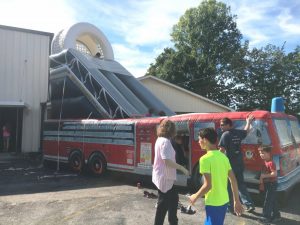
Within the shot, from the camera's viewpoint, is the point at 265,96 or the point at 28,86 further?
the point at 265,96

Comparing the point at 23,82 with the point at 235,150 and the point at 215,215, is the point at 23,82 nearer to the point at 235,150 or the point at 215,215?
the point at 235,150

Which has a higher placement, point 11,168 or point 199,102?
point 199,102

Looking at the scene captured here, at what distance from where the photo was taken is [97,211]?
25.7 feet

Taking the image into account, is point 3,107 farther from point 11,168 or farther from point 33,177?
point 33,177

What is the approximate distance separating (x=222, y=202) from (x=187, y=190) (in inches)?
222

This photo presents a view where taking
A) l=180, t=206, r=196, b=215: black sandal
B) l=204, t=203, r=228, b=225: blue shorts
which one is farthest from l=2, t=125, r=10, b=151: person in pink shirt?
l=204, t=203, r=228, b=225: blue shorts

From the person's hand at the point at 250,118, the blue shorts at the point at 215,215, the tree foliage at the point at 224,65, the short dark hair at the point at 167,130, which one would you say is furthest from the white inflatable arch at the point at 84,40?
the tree foliage at the point at 224,65

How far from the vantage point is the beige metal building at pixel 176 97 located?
26.0 meters

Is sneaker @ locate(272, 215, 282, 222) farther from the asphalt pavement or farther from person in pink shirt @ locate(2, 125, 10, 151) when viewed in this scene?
person in pink shirt @ locate(2, 125, 10, 151)

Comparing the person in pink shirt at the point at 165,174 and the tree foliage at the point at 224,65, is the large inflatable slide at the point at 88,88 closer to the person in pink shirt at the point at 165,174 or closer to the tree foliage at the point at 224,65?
the person in pink shirt at the point at 165,174

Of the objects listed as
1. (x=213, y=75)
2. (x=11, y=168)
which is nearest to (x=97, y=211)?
(x=11, y=168)

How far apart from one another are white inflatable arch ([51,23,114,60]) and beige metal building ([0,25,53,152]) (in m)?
0.61

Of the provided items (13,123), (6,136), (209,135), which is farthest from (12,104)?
(209,135)

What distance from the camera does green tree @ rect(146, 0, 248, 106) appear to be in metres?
40.9
